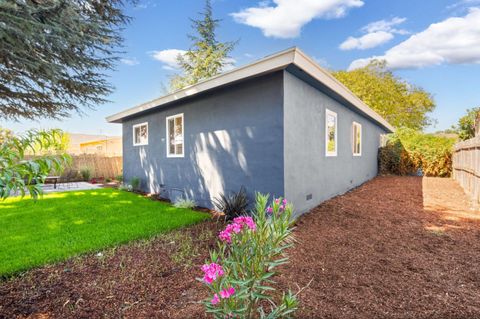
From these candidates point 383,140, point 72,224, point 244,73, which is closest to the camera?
point 244,73

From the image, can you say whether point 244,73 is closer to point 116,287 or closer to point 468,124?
point 116,287

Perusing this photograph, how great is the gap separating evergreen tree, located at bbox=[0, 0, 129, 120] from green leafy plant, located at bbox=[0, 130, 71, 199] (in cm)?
477

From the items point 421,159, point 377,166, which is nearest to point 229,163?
point 377,166

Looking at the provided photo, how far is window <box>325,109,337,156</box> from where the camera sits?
6.42 m

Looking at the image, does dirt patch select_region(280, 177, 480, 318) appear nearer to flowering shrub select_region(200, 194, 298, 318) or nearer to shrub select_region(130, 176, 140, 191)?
flowering shrub select_region(200, 194, 298, 318)

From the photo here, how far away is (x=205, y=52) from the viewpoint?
64.1ft

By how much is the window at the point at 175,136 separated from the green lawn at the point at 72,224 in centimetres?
163

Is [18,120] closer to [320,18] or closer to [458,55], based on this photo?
[320,18]

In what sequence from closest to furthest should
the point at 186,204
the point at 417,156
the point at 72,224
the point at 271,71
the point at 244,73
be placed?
the point at 271,71 < the point at 244,73 < the point at 72,224 < the point at 186,204 < the point at 417,156

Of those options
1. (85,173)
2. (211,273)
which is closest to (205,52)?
(85,173)

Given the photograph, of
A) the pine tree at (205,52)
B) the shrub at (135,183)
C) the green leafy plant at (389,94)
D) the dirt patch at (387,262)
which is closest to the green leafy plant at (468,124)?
the green leafy plant at (389,94)

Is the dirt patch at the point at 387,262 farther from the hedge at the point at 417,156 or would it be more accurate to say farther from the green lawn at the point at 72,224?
the hedge at the point at 417,156

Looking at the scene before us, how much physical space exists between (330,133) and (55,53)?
7.98m

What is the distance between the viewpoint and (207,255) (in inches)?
137
